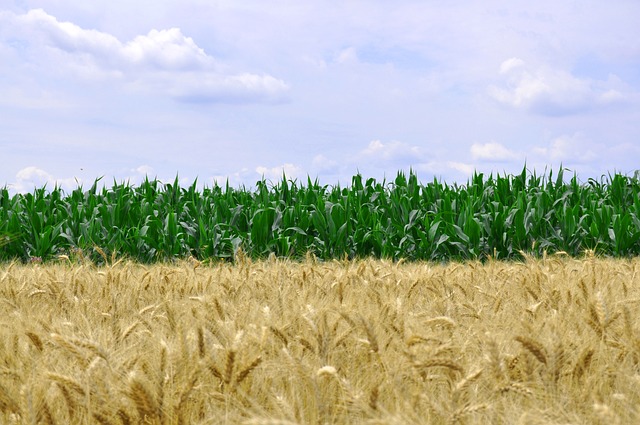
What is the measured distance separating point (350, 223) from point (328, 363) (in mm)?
5811

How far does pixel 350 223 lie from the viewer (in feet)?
25.5

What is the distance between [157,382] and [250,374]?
0.93ft

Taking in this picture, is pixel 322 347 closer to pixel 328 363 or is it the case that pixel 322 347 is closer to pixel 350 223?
pixel 328 363

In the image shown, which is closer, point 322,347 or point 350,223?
point 322,347

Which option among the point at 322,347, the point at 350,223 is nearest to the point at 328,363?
the point at 322,347

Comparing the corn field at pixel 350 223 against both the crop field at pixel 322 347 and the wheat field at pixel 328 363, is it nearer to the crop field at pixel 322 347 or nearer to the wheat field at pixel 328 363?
the crop field at pixel 322 347

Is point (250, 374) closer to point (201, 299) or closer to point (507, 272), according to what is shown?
point (201, 299)

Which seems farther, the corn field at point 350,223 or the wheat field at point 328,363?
the corn field at point 350,223

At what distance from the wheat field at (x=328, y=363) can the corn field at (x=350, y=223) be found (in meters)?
4.40

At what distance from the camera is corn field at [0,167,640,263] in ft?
24.5

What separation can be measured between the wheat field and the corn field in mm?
4398

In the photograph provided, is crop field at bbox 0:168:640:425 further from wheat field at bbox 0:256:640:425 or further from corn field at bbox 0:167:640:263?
corn field at bbox 0:167:640:263

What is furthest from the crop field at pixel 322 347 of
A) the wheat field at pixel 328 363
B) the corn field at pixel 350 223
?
the corn field at pixel 350 223

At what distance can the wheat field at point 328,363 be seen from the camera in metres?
1.63
